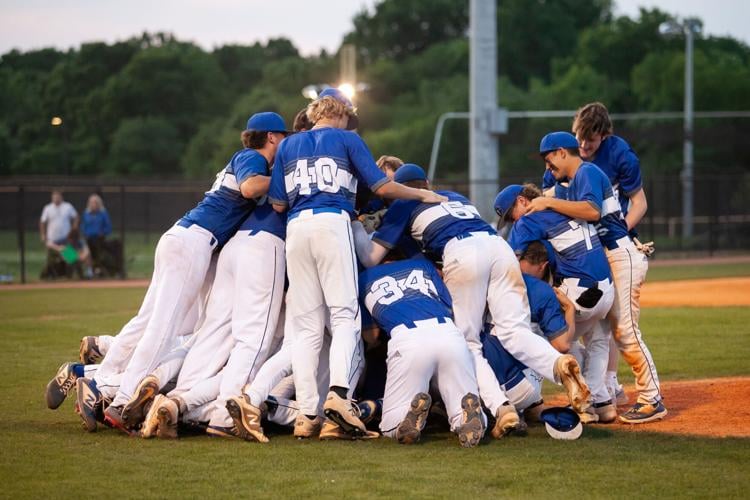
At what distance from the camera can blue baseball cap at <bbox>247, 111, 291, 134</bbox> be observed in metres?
7.99

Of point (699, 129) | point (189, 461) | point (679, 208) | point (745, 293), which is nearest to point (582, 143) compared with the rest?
point (189, 461)

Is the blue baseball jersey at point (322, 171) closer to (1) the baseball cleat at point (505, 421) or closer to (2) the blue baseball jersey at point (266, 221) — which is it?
(2) the blue baseball jersey at point (266, 221)

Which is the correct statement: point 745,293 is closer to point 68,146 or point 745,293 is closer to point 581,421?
point 581,421

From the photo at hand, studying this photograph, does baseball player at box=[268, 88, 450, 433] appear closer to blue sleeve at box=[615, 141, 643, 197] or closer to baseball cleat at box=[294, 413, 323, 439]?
→ baseball cleat at box=[294, 413, 323, 439]

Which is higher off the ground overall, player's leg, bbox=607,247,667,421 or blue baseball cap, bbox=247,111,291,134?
blue baseball cap, bbox=247,111,291,134

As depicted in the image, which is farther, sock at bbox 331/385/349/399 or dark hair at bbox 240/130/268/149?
dark hair at bbox 240/130/268/149

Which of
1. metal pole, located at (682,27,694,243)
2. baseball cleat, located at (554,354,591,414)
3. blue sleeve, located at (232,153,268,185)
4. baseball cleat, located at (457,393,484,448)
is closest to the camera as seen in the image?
baseball cleat, located at (457,393,484,448)

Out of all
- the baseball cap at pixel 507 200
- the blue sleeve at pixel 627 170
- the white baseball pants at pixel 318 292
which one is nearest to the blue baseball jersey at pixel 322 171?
Result: the white baseball pants at pixel 318 292

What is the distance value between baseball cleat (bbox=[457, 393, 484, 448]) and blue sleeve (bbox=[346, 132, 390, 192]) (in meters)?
1.48

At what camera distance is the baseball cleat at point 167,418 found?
7223 mm

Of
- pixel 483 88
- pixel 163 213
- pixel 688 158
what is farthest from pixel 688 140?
pixel 163 213

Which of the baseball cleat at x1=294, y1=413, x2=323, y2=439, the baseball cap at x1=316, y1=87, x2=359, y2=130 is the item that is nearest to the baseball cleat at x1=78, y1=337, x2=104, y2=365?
the baseball cleat at x1=294, y1=413, x2=323, y2=439

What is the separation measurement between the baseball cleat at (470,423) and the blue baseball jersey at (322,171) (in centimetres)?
147

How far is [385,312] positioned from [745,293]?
499 inches
